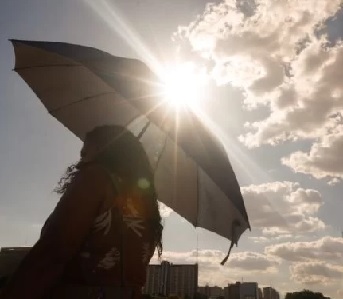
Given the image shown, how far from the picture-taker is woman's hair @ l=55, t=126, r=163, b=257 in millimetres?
2307

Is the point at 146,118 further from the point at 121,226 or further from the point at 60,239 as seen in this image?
the point at 60,239

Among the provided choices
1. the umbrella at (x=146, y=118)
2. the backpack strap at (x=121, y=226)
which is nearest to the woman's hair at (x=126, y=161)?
the backpack strap at (x=121, y=226)

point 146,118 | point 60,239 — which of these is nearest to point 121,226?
point 60,239

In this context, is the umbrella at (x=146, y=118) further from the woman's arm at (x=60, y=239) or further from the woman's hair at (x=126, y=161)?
the woman's arm at (x=60, y=239)

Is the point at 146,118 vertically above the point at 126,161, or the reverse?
the point at 146,118

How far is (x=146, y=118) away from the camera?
4.34 meters

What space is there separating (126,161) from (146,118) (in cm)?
202

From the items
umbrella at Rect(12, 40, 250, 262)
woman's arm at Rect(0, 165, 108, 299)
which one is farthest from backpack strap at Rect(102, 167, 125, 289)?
umbrella at Rect(12, 40, 250, 262)

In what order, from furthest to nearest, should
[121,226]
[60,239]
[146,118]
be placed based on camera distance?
1. [146,118]
2. [121,226]
3. [60,239]

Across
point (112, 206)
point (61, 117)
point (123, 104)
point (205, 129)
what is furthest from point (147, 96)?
point (61, 117)

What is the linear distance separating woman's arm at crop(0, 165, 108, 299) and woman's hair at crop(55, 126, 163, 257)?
0.30m

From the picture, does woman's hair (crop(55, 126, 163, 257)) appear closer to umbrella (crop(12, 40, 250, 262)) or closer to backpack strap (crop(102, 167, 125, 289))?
backpack strap (crop(102, 167, 125, 289))

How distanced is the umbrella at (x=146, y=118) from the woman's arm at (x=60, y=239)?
60.1 inches

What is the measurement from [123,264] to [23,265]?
56cm
